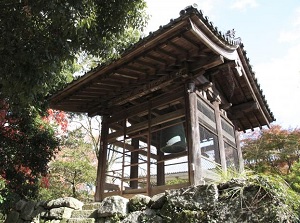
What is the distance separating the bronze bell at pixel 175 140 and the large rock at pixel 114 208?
202cm

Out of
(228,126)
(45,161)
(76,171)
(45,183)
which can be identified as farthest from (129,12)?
(76,171)

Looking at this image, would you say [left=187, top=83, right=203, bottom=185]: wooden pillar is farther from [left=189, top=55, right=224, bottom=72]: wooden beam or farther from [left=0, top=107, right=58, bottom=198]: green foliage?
[left=0, top=107, right=58, bottom=198]: green foliage

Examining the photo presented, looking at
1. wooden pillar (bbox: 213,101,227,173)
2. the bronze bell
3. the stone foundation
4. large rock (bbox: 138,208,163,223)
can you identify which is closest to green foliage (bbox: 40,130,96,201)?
the bronze bell

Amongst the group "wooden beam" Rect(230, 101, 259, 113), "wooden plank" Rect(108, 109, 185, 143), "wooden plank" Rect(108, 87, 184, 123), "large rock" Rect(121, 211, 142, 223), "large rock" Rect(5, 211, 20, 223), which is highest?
"wooden beam" Rect(230, 101, 259, 113)

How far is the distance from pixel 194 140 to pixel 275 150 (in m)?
10.8

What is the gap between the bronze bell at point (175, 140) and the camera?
586 centimetres

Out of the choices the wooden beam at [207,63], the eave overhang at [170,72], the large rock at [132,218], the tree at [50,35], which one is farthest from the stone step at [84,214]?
the wooden beam at [207,63]

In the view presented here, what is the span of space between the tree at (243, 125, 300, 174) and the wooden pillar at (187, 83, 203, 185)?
9442 millimetres

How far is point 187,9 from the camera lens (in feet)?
13.5

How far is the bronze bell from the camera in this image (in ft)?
19.2

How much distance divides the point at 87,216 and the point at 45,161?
3321mm

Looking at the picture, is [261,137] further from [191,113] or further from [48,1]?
[48,1]

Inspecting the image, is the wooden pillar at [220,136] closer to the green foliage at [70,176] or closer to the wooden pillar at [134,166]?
the wooden pillar at [134,166]

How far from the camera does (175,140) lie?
5.87 m
